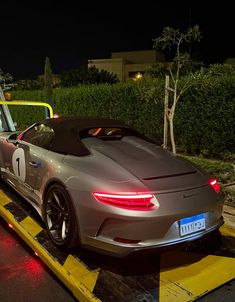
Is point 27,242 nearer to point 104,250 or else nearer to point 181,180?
point 104,250

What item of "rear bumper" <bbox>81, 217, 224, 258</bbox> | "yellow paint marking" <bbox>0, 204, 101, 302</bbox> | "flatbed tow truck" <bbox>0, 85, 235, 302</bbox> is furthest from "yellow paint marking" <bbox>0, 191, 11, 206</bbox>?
"rear bumper" <bbox>81, 217, 224, 258</bbox>

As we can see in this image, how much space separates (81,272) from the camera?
3.26m

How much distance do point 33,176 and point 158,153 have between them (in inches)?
57.3

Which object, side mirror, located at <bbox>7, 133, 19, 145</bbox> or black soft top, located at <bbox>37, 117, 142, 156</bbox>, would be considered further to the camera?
side mirror, located at <bbox>7, 133, 19, 145</bbox>

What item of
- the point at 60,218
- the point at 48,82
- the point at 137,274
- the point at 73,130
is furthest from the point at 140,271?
the point at 48,82

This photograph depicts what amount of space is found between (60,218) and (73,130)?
984 mm

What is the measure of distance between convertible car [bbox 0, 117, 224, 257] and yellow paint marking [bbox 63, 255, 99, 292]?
0.15m

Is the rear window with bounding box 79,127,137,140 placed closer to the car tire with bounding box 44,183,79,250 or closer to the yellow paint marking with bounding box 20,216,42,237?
the car tire with bounding box 44,183,79,250

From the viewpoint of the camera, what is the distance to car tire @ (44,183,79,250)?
11.1ft

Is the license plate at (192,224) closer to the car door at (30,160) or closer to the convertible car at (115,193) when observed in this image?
→ the convertible car at (115,193)

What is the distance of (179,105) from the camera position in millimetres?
10156

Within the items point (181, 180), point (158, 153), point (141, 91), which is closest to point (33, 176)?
point (158, 153)

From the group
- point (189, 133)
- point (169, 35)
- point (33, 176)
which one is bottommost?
point (189, 133)

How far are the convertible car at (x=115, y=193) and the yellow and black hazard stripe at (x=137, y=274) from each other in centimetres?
19
